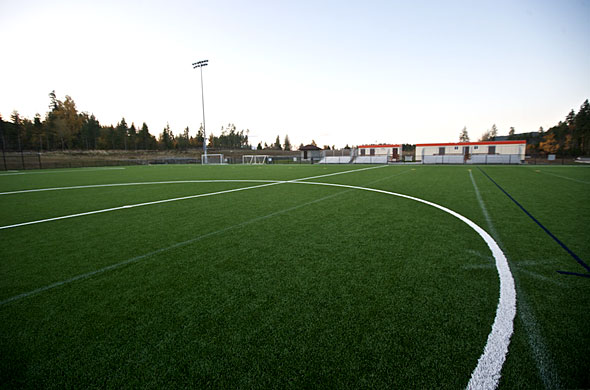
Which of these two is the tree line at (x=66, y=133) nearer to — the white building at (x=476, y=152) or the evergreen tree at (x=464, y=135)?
the white building at (x=476, y=152)

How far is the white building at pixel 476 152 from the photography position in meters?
32.5

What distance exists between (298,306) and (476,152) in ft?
166

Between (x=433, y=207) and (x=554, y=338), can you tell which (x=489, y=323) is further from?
(x=433, y=207)

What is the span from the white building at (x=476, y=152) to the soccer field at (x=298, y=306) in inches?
1377

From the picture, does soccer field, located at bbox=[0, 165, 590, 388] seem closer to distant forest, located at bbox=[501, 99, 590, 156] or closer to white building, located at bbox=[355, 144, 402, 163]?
white building, located at bbox=[355, 144, 402, 163]

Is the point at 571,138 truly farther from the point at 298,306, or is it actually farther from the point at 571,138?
the point at 298,306

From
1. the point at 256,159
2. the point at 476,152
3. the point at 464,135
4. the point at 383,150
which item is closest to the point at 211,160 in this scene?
the point at 256,159

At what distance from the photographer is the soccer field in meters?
1.38

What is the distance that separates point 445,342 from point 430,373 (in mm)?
328

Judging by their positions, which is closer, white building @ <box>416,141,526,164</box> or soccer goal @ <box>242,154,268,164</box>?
white building @ <box>416,141,526,164</box>

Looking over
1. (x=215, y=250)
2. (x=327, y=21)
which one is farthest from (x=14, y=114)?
(x=215, y=250)

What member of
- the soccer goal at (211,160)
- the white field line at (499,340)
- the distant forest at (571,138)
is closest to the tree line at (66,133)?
the soccer goal at (211,160)

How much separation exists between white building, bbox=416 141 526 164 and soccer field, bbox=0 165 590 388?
115 ft

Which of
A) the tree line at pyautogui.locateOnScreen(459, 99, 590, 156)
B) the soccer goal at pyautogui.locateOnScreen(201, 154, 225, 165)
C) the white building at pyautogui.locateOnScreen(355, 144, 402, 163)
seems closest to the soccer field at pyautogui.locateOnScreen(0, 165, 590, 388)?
the soccer goal at pyautogui.locateOnScreen(201, 154, 225, 165)
